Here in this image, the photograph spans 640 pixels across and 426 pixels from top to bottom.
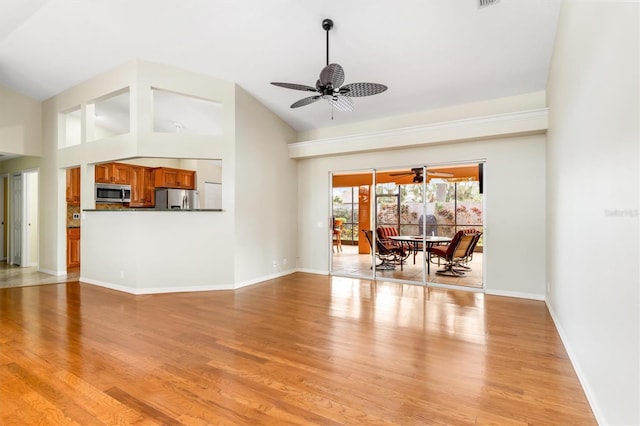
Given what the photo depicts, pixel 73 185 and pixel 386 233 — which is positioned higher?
pixel 73 185

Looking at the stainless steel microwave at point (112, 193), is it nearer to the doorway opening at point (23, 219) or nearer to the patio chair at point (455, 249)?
the doorway opening at point (23, 219)

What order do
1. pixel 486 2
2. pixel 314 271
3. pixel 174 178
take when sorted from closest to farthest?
pixel 486 2 < pixel 314 271 < pixel 174 178

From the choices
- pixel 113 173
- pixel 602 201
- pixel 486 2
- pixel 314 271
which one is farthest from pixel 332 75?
pixel 113 173

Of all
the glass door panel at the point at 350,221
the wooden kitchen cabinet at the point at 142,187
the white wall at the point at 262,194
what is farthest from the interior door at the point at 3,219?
the glass door panel at the point at 350,221

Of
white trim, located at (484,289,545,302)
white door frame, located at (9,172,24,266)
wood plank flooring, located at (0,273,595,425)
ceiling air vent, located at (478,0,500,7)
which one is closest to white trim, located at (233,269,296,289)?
wood plank flooring, located at (0,273,595,425)

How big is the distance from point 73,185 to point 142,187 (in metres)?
1.32

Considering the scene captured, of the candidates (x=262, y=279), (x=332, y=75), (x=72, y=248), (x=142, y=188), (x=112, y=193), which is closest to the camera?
(x=332, y=75)

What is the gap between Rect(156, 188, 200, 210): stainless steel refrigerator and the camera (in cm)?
781

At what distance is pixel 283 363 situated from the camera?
8.89 ft

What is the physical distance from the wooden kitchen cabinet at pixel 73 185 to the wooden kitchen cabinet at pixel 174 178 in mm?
1531

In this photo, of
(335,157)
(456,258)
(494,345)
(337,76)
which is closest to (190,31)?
(337,76)

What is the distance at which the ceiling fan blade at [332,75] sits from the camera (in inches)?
129

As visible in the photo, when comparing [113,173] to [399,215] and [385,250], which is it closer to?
[385,250]

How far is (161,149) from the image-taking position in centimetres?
495
